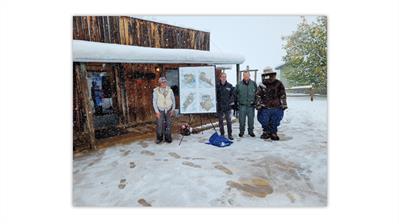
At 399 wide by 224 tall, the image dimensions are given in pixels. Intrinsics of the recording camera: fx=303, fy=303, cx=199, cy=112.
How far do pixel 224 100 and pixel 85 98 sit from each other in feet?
5.75

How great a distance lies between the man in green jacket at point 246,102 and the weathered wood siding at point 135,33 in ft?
2.36

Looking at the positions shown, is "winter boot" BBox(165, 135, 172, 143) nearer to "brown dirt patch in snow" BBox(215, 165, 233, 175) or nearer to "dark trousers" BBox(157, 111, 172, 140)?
"dark trousers" BBox(157, 111, 172, 140)

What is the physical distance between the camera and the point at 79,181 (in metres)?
2.95

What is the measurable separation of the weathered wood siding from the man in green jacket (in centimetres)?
72

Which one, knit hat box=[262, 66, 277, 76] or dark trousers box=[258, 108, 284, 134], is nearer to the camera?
knit hat box=[262, 66, 277, 76]

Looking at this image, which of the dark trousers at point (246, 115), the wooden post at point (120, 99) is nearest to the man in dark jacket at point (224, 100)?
the dark trousers at point (246, 115)

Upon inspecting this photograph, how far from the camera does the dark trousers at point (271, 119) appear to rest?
151 inches

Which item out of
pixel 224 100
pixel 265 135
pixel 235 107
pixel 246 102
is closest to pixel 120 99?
pixel 224 100

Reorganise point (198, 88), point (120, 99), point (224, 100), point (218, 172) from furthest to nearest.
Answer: point (120, 99) < point (224, 100) < point (198, 88) < point (218, 172)

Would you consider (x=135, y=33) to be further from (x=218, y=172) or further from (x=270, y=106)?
(x=218, y=172)

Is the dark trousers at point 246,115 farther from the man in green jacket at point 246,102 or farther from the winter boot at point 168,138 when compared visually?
the winter boot at point 168,138

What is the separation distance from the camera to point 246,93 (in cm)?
403

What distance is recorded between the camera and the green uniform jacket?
3936 millimetres

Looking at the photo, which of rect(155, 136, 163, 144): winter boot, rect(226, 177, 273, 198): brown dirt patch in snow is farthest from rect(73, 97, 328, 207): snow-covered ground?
rect(155, 136, 163, 144): winter boot
